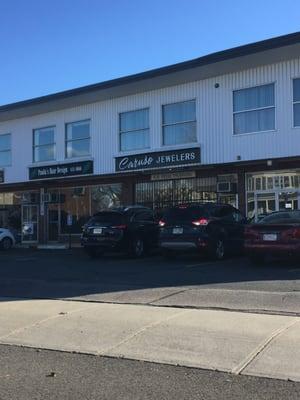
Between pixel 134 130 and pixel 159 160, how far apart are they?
2255 mm

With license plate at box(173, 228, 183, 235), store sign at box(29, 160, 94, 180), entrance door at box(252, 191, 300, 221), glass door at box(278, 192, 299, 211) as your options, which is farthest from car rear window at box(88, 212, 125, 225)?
store sign at box(29, 160, 94, 180)

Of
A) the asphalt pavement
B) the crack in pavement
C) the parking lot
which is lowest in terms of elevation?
the asphalt pavement

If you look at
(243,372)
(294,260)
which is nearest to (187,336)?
(243,372)

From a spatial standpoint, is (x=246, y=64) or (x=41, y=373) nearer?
(x=41, y=373)

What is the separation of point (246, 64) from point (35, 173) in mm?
12715

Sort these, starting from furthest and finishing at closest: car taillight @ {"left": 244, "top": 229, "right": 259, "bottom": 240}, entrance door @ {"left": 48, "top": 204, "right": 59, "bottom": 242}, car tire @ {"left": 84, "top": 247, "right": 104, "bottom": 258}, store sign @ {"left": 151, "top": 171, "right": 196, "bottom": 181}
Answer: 1. entrance door @ {"left": 48, "top": 204, "right": 59, "bottom": 242}
2. store sign @ {"left": 151, "top": 171, "right": 196, "bottom": 181}
3. car tire @ {"left": 84, "top": 247, "right": 104, "bottom": 258}
4. car taillight @ {"left": 244, "top": 229, "right": 259, "bottom": 240}

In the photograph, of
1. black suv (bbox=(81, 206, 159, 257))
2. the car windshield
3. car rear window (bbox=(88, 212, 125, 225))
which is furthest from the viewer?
car rear window (bbox=(88, 212, 125, 225))

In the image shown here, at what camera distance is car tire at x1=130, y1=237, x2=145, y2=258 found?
19.4 metres

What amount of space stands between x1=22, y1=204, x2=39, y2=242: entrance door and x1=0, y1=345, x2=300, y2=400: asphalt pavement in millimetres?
24658

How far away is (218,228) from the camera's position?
17.5 metres

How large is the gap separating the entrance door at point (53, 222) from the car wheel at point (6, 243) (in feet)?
7.66

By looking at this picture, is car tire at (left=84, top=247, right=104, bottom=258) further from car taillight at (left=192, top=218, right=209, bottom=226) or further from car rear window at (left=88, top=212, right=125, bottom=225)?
car taillight at (left=192, top=218, right=209, bottom=226)

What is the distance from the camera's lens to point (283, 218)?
15.4 metres

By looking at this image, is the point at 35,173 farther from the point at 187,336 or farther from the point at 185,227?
the point at 187,336
